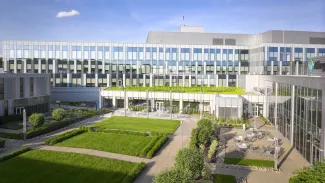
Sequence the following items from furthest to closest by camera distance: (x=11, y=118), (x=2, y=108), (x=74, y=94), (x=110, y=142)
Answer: (x=74, y=94) → (x=11, y=118) → (x=2, y=108) → (x=110, y=142)

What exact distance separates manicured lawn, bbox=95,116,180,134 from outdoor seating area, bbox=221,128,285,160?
311 inches

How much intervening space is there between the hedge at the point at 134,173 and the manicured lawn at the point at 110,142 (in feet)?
11.7

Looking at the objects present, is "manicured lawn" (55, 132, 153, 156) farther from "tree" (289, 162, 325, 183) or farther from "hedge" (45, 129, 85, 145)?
"tree" (289, 162, 325, 183)

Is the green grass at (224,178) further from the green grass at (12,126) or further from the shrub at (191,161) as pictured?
the green grass at (12,126)

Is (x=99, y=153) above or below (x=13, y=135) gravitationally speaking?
below

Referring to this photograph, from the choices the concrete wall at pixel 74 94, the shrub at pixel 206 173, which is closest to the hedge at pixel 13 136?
the shrub at pixel 206 173

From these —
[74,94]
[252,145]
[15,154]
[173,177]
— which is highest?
[74,94]

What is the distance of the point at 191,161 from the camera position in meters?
18.2

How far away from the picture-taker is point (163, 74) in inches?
2781

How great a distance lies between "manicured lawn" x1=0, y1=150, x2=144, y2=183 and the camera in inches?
812

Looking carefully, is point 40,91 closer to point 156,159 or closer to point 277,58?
point 156,159

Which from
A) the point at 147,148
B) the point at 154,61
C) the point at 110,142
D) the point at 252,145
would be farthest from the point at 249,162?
the point at 154,61

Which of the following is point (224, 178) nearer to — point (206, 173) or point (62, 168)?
point (206, 173)

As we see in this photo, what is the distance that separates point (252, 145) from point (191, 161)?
14.2m
